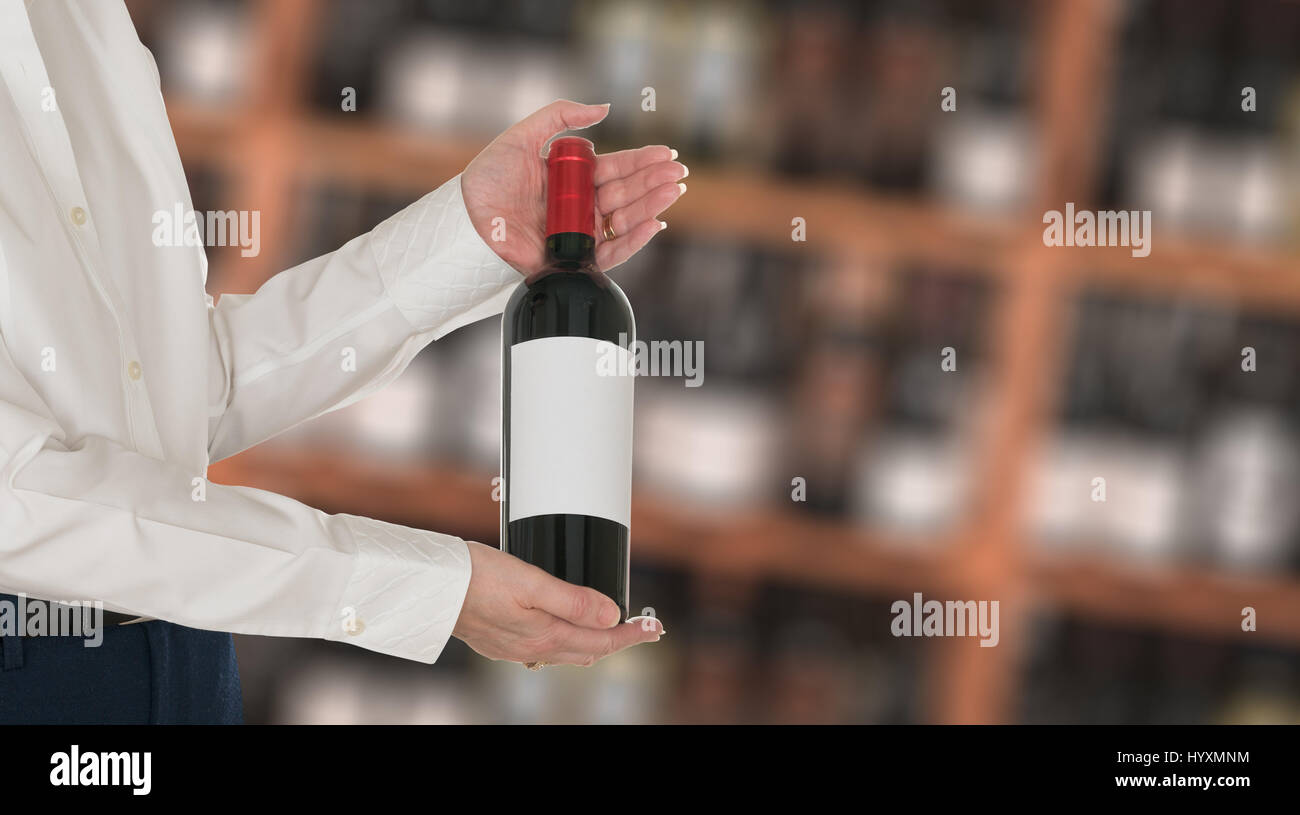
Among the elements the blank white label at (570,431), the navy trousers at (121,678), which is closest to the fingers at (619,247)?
the blank white label at (570,431)

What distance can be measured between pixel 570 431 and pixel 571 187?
15 cm

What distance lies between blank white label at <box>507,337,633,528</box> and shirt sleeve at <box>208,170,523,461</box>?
0.49 feet

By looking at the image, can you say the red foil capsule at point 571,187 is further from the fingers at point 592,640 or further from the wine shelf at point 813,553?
the wine shelf at point 813,553

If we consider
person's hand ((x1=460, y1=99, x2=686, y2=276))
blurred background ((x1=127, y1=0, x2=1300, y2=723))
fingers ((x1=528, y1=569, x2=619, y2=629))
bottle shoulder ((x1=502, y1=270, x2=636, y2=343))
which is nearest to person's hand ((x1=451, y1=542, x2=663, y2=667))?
fingers ((x1=528, y1=569, x2=619, y2=629))

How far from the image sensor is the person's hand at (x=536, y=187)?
70 cm

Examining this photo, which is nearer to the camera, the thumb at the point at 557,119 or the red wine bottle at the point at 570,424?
the red wine bottle at the point at 570,424

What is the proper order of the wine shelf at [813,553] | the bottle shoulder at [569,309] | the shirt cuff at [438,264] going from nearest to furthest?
the bottle shoulder at [569,309], the shirt cuff at [438,264], the wine shelf at [813,553]

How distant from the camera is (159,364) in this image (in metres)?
0.63

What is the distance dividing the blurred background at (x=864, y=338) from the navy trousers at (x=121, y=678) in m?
0.64

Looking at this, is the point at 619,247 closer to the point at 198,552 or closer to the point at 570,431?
the point at 570,431

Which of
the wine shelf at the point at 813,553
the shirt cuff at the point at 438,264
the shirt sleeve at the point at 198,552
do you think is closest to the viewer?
the shirt sleeve at the point at 198,552
